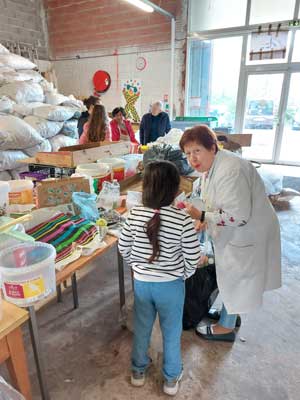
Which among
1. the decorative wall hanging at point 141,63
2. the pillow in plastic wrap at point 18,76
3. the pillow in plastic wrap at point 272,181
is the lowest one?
the pillow in plastic wrap at point 272,181

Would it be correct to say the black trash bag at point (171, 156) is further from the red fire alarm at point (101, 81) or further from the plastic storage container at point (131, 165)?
the red fire alarm at point (101, 81)

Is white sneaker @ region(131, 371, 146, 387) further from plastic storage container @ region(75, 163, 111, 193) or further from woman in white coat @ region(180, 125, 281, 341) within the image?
plastic storage container @ region(75, 163, 111, 193)

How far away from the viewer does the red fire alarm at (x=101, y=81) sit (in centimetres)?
699

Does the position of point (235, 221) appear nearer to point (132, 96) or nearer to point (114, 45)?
point (132, 96)

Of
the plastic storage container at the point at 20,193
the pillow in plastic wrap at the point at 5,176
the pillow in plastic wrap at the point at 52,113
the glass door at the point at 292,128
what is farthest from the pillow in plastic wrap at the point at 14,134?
the glass door at the point at 292,128

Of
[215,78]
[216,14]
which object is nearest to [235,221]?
[215,78]

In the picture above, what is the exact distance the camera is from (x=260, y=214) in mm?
1358

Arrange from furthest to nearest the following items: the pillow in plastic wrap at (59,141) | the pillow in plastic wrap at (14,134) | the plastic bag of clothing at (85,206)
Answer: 1. the pillow in plastic wrap at (59,141)
2. the pillow in plastic wrap at (14,134)
3. the plastic bag of clothing at (85,206)

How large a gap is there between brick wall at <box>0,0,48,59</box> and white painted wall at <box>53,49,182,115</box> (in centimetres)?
64

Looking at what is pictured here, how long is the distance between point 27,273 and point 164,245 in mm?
497

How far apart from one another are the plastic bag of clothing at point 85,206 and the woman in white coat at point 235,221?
550mm

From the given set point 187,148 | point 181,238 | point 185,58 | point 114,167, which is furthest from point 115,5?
point 181,238

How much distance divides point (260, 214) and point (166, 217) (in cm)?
53

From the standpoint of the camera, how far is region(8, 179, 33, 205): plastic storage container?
159 centimetres
